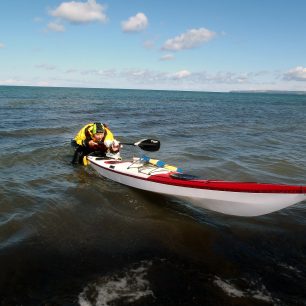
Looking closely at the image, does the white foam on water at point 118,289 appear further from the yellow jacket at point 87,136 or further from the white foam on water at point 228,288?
the yellow jacket at point 87,136

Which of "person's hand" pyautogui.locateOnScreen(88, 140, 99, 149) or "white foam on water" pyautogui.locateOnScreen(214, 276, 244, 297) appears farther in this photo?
"person's hand" pyautogui.locateOnScreen(88, 140, 99, 149)

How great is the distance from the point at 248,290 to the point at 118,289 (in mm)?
2021

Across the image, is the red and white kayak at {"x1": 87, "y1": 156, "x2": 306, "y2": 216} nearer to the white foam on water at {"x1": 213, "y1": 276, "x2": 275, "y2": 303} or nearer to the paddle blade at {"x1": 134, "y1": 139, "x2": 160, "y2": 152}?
the paddle blade at {"x1": 134, "y1": 139, "x2": 160, "y2": 152}

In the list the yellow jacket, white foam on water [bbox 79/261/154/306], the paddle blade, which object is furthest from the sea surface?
the paddle blade

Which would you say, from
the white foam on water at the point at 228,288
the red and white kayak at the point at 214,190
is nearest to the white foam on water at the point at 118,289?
the white foam on water at the point at 228,288

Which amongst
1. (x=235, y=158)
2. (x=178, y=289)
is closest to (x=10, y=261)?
(x=178, y=289)

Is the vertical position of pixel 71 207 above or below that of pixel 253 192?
below

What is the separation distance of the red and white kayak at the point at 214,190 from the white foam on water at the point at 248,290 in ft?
4.97

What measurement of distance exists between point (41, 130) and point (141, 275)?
609 inches

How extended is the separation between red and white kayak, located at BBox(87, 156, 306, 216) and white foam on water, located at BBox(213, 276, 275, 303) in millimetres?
1515

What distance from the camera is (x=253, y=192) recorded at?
19.8 feet

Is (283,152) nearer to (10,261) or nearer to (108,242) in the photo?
(108,242)

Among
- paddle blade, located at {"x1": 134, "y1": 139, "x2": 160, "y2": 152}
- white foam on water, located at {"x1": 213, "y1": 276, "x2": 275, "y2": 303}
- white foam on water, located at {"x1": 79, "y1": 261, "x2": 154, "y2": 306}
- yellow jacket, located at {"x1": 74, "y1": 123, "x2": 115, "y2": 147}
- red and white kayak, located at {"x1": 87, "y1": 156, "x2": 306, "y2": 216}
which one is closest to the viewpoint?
white foam on water, located at {"x1": 79, "y1": 261, "x2": 154, "y2": 306}

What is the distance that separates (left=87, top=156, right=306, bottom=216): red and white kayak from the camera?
5.78 metres
